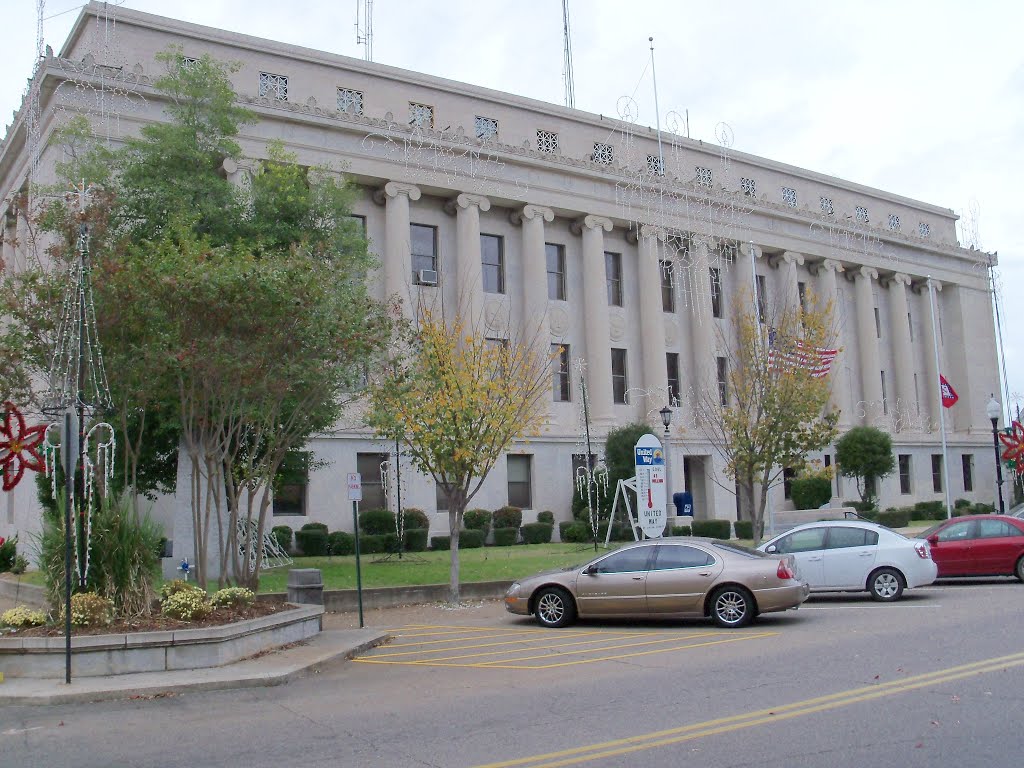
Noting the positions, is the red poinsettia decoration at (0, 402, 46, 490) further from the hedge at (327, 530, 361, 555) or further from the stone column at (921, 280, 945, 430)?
the stone column at (921, 280, 945, 430)

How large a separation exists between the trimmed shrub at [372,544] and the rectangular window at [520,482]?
7789mm

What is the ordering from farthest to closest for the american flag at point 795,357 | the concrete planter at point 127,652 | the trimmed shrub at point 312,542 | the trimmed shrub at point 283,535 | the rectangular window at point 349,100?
the rectangular window at point 349,100, the trimmed shrub at point 312,542, the trimmed shrub at point 283,535, the american flag at point 795,357, the concrete planter at point 127,652

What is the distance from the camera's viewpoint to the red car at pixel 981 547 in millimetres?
19297

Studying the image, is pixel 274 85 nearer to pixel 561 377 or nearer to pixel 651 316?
pixel 561 377

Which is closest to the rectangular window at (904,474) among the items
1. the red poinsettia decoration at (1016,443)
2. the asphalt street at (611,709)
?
the red poinsettia decoration at (1016,443)

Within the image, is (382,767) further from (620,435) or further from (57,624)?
(620,435)

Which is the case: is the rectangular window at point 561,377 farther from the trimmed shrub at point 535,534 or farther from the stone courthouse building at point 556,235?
the trimmed shrub at point 535,534

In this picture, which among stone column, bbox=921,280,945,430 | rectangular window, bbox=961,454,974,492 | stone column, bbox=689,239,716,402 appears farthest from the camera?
rectangular window, bbox=961,454,974,492

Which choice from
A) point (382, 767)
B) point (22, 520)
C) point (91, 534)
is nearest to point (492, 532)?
point (22, 520)

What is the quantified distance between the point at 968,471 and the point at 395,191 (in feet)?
126

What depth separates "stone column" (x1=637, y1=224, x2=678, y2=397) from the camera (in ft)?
136

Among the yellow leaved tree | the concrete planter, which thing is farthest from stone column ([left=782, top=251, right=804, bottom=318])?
the concrete planter

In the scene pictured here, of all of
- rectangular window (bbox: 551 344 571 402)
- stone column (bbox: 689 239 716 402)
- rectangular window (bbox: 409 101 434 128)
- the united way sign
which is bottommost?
the united way sign

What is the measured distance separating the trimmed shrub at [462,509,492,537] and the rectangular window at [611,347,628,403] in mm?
9242
